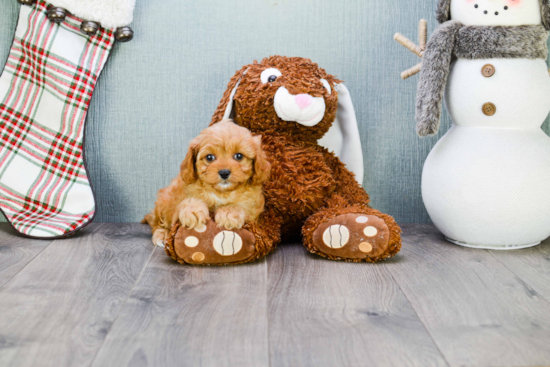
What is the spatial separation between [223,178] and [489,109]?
25.1 inches

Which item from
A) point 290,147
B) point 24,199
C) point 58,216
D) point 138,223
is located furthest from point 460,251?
point 24,199

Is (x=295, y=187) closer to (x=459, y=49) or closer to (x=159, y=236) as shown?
(x=159, y=236)

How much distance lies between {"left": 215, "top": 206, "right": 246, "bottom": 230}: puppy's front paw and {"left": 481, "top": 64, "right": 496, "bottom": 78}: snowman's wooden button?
64cm

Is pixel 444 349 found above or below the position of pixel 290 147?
below

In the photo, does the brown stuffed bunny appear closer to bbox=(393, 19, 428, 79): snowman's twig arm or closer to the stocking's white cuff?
bbox=(393, 19, 428, 79): snowman's twig arm

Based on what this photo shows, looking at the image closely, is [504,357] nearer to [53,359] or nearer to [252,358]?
[252,358]

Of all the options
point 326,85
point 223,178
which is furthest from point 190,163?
point 326,85

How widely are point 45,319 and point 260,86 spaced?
25.9 inches

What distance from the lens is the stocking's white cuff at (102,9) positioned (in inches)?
52.6

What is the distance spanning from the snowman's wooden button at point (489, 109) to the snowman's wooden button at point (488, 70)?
0.06m

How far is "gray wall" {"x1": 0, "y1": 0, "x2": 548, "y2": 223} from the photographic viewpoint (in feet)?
4.64

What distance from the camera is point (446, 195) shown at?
1.20 meters

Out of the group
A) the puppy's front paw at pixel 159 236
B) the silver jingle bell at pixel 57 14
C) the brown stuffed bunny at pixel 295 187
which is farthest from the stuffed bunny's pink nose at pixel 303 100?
the silver jingle bell at pixel 57 14

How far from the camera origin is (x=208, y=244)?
1.05 m
